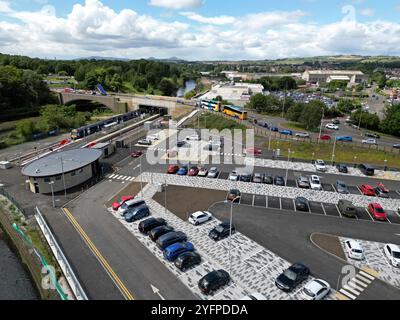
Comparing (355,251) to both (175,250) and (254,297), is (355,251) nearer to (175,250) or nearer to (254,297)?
(254,297)

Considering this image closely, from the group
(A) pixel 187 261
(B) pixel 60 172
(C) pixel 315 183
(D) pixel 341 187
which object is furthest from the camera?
(C) pixel 315 183

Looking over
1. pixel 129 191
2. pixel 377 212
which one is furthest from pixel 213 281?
pixel 377 212

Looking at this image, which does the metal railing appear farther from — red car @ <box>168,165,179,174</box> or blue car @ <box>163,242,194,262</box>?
red car @ <box>168,165,179,174</box>

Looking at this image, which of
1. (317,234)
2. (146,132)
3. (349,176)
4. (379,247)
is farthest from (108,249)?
(146,132)

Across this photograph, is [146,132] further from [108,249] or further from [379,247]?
[379,247]

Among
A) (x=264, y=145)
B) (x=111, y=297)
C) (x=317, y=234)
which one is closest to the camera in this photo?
(x=111, y=297)

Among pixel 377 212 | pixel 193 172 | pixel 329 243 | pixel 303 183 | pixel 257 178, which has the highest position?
pixel 193 172
